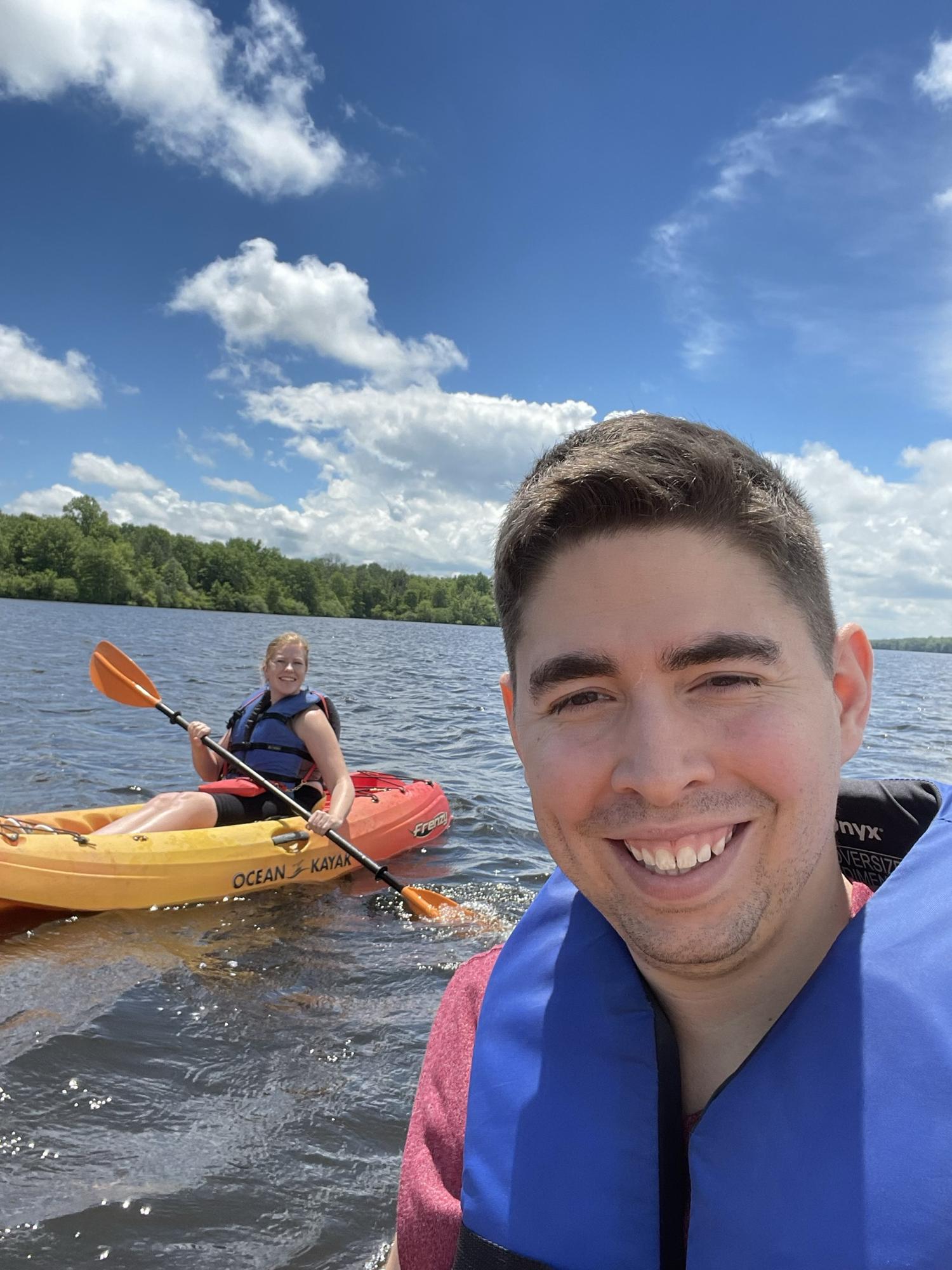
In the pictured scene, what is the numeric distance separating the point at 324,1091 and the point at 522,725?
299cm

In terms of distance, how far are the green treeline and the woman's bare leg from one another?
209 feet

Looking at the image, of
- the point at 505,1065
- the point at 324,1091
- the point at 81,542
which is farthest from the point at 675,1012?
the point at 81,542

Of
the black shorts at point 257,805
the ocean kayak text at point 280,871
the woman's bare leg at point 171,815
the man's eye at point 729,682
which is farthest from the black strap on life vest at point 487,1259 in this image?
the black shorts at point 257,805

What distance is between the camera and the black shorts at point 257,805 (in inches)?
265

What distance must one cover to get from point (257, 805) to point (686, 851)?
6.18 meters

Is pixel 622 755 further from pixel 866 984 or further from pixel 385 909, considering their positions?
pixel 385 909

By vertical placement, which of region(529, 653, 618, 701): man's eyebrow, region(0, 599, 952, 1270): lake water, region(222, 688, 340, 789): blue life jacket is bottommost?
region(0, 599, 952, 1270): lake water

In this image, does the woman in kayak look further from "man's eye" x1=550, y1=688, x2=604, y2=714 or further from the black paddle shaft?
"man's eye" x1=550, y1=688, x2=604, y2=714

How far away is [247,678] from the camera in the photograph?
21.2 m

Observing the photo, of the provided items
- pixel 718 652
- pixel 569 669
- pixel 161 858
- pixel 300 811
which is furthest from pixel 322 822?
pixel 718 652

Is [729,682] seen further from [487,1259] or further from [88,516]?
[88,516]

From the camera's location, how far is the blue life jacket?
703 centimetres

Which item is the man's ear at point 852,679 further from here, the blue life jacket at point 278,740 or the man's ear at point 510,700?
the blue life jacket at point 278,740

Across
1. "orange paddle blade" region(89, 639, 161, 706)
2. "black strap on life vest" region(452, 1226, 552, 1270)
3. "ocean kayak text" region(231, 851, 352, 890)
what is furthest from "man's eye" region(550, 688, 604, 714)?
"orange paddle blade" region(89, 639, 161, 706)
